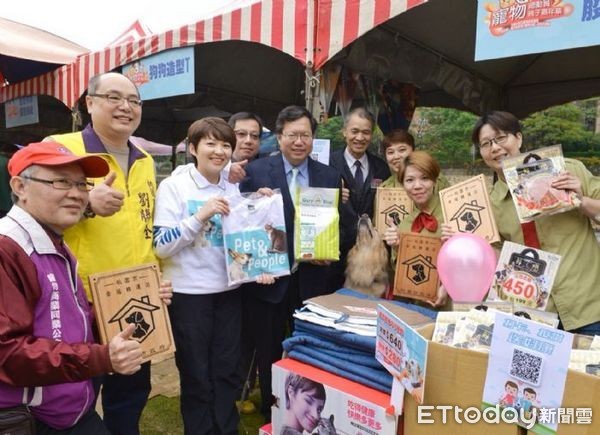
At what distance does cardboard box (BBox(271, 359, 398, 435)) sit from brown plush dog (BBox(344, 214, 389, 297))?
63cm

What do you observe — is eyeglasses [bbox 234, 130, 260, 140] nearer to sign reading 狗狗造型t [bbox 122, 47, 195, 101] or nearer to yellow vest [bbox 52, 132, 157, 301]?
sign reading 狗狗造型t [bbox 122, 47, 195, 101]

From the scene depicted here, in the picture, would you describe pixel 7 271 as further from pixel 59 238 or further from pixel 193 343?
pixel 193 343

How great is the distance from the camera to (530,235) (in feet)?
6.48

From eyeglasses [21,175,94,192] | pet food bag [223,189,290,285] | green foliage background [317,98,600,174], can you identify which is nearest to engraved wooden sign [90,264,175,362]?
eyeglasses [21,175,94,192]

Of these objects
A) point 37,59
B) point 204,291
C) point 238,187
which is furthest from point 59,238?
point 37,59

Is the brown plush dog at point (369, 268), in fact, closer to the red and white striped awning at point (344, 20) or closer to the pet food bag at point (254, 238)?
the pet food bag at point (254, 238)

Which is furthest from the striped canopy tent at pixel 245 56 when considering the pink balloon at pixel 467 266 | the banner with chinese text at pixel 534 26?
the pink balloon at pixel 467 266

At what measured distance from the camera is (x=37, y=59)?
216 inches

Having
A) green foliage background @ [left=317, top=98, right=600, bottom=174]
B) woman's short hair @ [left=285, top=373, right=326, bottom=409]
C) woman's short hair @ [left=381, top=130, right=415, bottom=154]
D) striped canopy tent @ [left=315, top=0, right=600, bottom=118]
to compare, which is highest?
green foliage background @ [left=317, top=98, right=600, bottom=174]

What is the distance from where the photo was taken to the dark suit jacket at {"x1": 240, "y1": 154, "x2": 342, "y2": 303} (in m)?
2.47

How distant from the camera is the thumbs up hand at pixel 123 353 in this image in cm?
136

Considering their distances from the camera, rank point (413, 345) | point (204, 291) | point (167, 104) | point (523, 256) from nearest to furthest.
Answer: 1. point (413, 345)
2. point (523, 256)
3. point (204, 291)
4. point (167, 104)

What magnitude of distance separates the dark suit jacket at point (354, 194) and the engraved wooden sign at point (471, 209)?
27.1 inches

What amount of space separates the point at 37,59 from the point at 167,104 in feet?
8.65
